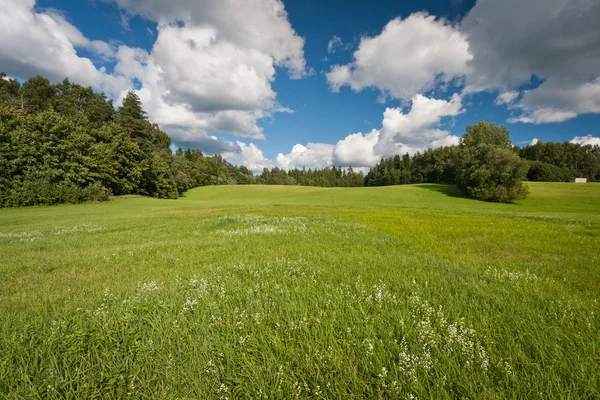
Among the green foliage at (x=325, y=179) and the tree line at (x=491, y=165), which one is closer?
the tree line at (x=491, y=165)

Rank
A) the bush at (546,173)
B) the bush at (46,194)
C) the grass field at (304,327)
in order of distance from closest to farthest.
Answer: the grass field at (304,327)
the bush at (46,194)
the bush at (546,173)

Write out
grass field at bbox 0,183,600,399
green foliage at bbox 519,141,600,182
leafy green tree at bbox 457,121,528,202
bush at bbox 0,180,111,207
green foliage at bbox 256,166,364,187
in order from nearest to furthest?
grass field at bbox 0,183,600,399, bush at bbox 0,180,111,207, leafy green tree at bbox 457,121,528,202, green foliage at bbox 519,141,600,182, green foliage at bbox 256,166,364,187

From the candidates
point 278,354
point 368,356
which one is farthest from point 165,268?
point 368,356

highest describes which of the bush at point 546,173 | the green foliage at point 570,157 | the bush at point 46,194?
the green foliage at point 570,157

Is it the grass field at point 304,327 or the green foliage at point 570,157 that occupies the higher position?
the green foliage at point 570,157

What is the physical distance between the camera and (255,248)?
877 cm

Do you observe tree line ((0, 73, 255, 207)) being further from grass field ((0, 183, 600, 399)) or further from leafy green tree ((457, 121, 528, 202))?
leafy green tree ((457, 121, 528, 202))

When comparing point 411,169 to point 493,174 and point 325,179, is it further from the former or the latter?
point 493,174

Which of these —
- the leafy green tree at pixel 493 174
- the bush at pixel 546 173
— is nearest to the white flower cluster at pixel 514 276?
the leafy green tree at pixel 493 174

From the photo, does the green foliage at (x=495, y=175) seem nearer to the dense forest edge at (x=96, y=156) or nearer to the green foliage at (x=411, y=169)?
the dense forest edge at (x=96, y=156)

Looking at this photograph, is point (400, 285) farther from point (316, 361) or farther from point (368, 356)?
point (316, 361)

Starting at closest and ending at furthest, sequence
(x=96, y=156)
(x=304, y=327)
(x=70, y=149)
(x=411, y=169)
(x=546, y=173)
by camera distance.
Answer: (x=304, y=327) → (x=70, y=149) → (x=96, y=156) → (x=546, y=173) → (x=411, y=169)

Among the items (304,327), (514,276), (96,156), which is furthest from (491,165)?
(96,156)

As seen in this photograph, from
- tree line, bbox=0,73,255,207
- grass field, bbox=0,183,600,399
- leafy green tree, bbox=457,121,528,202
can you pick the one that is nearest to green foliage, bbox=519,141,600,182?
leafy green tree, bbox=457,121,528,202
